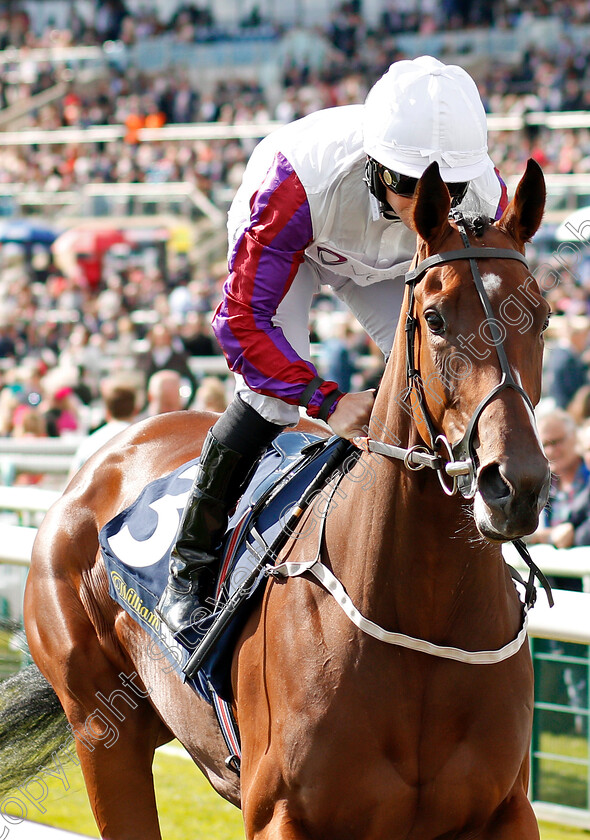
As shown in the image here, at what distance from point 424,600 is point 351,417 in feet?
1.39

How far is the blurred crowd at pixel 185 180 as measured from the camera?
771 cm

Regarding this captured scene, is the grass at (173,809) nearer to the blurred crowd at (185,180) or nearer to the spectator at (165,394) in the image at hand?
the blurred crowd at (185,180)

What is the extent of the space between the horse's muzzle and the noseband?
0.18 ft

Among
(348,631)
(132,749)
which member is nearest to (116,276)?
→ (132,749)

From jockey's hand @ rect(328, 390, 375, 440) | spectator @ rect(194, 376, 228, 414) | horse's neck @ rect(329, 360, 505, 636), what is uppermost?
jockey's hand @ rect(328, 390, 375, 440)

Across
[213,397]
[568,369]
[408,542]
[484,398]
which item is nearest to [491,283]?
[484,398]

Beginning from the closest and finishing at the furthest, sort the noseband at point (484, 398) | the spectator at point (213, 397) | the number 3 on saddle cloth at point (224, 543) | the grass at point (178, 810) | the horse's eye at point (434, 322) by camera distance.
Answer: the noseband at point (484, 398) < the horse's eye at point (434, 322) < the number 3 on saddle cloth at point (224, 543) < the grass at point (178, 810) < the spectator at point (213, 397)

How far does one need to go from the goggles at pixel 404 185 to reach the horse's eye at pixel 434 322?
40 cm

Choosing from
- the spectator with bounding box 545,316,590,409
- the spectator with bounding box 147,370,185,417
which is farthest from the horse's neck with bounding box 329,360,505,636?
the spectator with bounding box 545,316,590,409

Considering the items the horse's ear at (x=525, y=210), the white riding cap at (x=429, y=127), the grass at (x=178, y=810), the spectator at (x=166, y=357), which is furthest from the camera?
the spectator at (x=166, y=357)

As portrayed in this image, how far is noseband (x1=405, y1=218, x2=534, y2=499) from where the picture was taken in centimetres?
194

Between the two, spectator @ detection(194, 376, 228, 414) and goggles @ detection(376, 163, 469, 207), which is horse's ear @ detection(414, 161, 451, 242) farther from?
spectator @ detection(194, 376, 228, 414)

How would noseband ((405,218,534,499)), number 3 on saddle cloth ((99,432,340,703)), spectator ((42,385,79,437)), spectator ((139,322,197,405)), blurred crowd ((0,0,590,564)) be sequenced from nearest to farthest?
noseband ((405,218,534,499)) → number 3 on saddle cloth ((99,432,340,703)) → blurred crowd ((0,0,590,564)) → spectator ((42,385,79,437)) → spectator ((139,322,197,405))

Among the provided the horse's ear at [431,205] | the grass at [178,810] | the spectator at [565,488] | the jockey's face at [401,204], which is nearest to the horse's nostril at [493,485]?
the horse's ear at [431,205]
